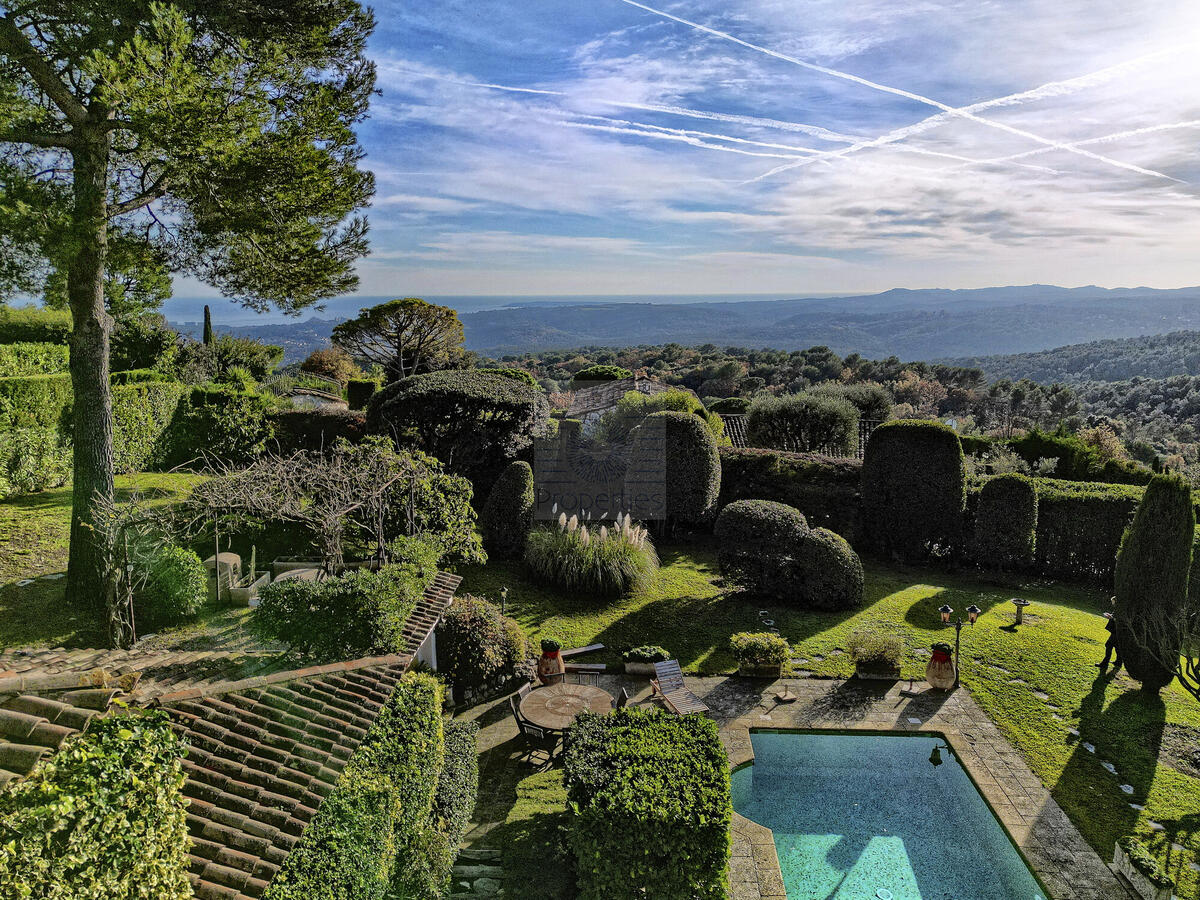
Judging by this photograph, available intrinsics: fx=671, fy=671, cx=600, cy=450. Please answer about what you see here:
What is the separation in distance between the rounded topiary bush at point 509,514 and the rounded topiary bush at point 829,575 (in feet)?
17.9

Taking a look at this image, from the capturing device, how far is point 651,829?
4.82 meters

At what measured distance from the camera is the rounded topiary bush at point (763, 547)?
1181 centimetres

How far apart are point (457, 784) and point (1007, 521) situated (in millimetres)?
11827

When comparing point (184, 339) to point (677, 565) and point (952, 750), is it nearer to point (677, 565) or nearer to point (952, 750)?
point (677, 565)

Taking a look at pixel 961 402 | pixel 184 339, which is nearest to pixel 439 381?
pixel 184 339

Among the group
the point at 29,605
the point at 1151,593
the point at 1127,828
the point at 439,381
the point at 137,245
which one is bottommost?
the point at 1127,828

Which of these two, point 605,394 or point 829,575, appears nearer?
point 829,575

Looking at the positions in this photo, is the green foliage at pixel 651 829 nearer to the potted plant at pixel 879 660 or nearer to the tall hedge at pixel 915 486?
the potted plant at pixel 879 660

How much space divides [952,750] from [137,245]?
1406 centimetres

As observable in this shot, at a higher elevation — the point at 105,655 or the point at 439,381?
the point at 439,381

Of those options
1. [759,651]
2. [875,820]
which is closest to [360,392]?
[759,651]

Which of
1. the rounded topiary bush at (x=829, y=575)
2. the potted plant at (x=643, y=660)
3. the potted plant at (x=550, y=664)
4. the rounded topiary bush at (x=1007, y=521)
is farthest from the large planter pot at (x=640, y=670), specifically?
the rounded topiary bush at (x=1007, y=521)

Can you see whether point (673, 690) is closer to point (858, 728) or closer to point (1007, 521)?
point (858, 728)

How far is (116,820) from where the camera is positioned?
9.27ft
